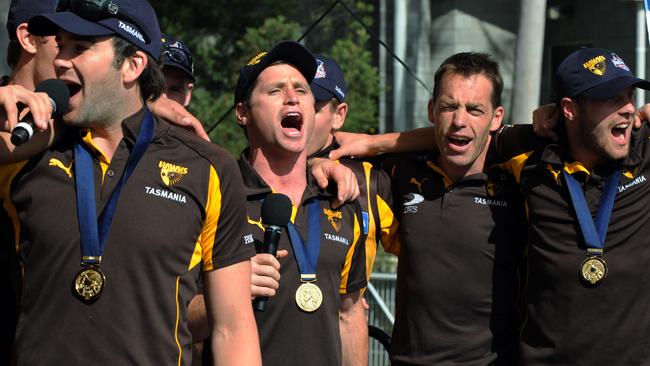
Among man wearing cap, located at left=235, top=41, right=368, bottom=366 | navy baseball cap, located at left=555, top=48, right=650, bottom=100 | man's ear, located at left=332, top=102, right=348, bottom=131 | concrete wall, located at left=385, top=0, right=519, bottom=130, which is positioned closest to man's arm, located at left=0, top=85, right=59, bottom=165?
man wearing cap, located at left=235, top=41, right=368, bottom=366

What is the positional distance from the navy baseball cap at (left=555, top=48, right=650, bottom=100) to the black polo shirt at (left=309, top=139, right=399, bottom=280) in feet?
3.49

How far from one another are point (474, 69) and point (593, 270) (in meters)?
1.26

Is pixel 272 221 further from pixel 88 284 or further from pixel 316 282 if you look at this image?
pixel 88 284

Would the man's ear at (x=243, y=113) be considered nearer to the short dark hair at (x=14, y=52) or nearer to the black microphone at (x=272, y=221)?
the black microphone at (x=272, y=221)

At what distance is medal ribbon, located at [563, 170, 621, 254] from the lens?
5.30 metres

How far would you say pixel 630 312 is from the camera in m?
5.36

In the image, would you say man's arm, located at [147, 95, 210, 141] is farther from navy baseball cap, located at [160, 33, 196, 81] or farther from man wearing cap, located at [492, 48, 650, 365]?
man wearing cap, located at [492, 48, 650, 365]

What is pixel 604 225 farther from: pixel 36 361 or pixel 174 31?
pixel 174 31

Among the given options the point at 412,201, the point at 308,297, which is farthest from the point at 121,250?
the point at 412,201

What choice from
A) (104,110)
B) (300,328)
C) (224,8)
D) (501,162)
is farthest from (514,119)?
(104,110)

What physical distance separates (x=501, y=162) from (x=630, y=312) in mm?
1048

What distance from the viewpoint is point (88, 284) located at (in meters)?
3.79

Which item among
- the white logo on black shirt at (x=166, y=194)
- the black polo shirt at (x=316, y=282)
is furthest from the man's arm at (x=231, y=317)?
the black polo shirt at (x=316, y=282)

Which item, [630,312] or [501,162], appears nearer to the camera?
[630,312]
